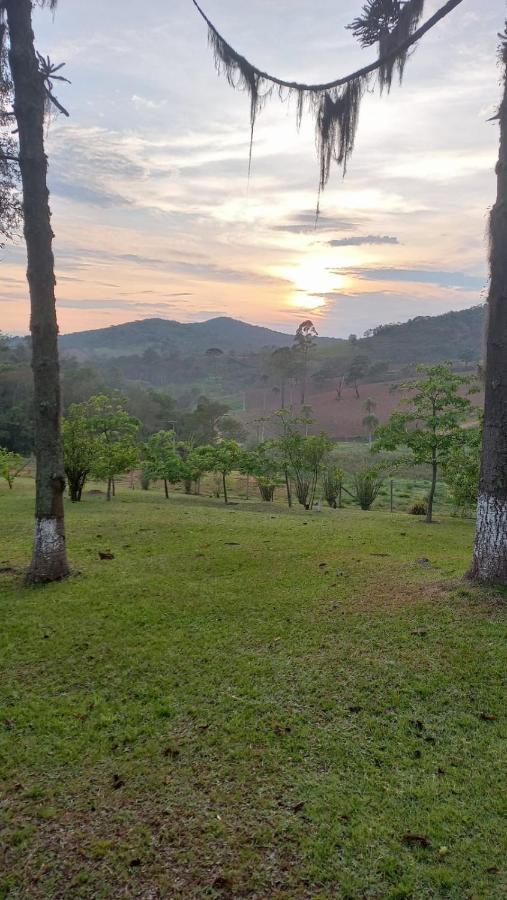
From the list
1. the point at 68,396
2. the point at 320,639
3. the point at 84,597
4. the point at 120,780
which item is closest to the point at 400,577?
the point at 320,639

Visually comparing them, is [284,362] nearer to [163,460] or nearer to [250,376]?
[250,376]

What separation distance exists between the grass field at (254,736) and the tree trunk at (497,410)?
435 mm

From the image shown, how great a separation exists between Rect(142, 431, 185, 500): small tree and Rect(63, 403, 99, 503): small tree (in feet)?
8.70

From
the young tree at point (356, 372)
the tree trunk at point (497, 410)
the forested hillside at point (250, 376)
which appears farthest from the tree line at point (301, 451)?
the young tree at point (356, 372)

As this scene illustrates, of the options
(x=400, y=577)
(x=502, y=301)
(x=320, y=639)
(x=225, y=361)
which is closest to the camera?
(x=320, y=639)

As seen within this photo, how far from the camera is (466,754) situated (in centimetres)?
286

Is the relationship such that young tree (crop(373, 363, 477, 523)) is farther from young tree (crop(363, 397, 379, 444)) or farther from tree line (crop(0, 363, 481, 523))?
young tree (crop(363, 397, 379, 444))

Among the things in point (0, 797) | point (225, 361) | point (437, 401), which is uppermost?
point (225, 361)

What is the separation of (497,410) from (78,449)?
407 inches

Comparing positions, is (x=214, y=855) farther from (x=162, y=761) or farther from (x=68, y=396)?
(x=68, y=396)

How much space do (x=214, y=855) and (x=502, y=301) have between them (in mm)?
4792

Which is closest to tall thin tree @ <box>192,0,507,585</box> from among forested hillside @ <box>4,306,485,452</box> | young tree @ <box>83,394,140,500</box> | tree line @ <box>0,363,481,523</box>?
tree line @ <box>0,363,481,523</box>

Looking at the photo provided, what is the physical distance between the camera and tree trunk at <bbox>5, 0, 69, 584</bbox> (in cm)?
539

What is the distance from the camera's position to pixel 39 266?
542cm
